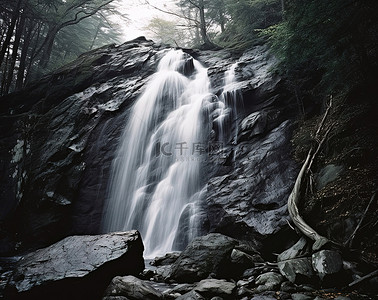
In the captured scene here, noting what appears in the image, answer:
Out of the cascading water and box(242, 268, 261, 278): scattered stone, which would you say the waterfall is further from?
box(242, 268, 261, 278): scattered stone

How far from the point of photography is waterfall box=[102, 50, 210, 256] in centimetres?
863

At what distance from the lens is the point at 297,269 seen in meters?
3.93

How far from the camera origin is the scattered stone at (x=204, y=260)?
15.3 feet

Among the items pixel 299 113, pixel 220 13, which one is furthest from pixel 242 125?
pixel 220 13

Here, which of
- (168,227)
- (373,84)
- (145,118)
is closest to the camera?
(373,84)

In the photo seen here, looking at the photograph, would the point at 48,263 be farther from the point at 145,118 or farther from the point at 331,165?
the point at 145,118

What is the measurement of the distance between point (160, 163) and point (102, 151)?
9.82 ft

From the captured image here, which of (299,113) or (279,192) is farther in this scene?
(299,113)

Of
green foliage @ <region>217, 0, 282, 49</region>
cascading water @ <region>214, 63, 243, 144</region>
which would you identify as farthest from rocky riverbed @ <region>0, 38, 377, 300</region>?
green foliage @ <region>217, 0, 282, 49</region>

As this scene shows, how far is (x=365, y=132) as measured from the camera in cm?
584

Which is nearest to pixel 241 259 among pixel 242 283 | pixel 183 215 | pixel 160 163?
pixel 242 283

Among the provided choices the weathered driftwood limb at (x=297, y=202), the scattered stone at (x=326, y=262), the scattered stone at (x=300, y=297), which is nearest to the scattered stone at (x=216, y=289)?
the scattered stone at (x=300, y=297)

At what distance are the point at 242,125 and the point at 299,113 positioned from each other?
2.18 m

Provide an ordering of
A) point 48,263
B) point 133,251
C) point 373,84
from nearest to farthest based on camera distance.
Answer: point 48,263, point 133,251, point 373,84
